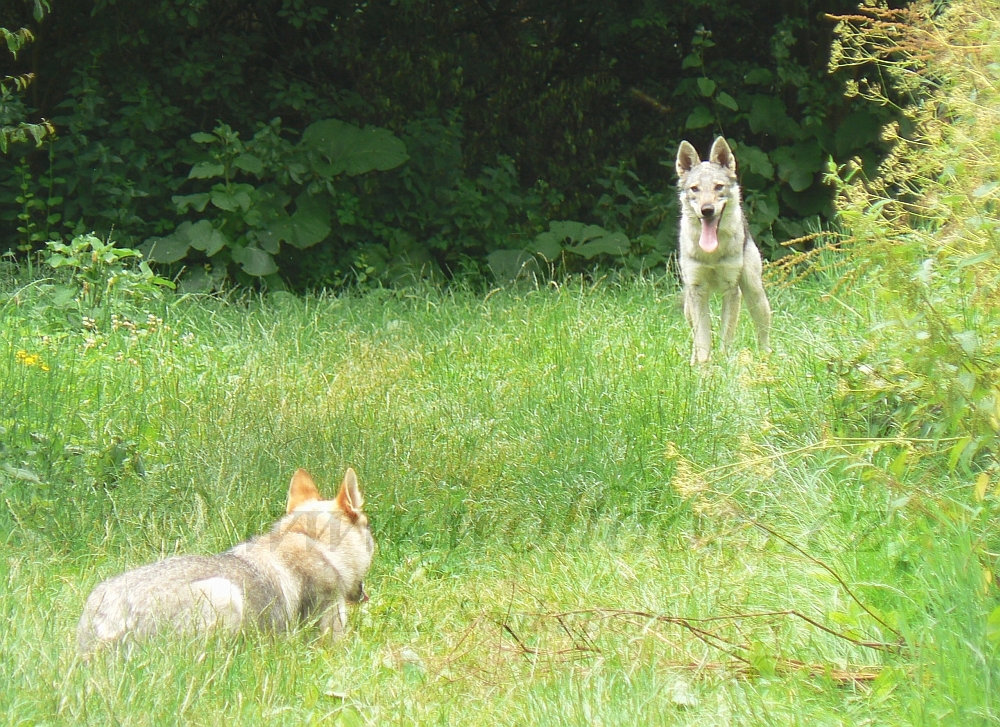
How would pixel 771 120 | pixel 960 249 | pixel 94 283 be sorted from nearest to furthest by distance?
pixel 960 249, pixel 94 283, pixel 771 120

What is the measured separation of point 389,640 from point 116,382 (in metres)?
2.94

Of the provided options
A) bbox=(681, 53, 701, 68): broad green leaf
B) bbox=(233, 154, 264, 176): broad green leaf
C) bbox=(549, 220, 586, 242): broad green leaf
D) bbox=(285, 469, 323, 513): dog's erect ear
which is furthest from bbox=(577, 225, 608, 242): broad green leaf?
bbox=(285, 469, 323, 513): dog's erect ear

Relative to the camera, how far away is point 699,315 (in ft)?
26.1

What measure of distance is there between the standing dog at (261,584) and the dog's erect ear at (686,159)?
479cm

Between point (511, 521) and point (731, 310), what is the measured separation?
3327mm

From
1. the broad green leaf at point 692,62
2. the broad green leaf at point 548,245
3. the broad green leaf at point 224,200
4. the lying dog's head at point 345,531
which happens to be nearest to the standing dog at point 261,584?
the lying dog's head at point 345,531

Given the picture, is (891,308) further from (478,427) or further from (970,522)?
(478,427)

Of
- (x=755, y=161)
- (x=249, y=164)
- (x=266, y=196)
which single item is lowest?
(x=755, y=161)

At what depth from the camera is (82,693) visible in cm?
322

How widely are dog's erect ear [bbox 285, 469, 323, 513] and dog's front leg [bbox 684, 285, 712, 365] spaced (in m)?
3.24

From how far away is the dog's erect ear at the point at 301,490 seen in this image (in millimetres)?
4648

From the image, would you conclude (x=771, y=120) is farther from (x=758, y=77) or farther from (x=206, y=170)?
(x=206, y=170)

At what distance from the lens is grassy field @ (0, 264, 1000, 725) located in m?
3.36

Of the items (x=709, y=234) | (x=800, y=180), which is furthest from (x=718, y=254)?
(x=800, y=180)
